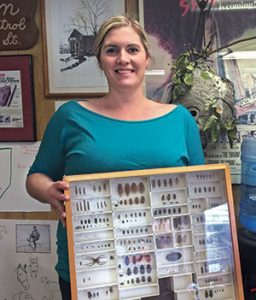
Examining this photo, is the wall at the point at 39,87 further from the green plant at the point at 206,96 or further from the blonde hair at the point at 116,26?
the blonde hair at the point at 116,26

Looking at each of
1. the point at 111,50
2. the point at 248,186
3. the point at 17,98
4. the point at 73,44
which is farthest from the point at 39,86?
the point at 248,186

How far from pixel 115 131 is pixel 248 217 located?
0.68 meters

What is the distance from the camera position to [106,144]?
1.28 m

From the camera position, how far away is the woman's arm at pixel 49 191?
1183 mm

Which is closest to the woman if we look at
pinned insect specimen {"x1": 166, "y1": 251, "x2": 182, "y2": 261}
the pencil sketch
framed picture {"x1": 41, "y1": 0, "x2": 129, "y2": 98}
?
pinned insect specimen {"x1": 166, "y1": 251, "x2": 182, "y2": 261}

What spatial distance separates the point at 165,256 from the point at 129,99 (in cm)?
47

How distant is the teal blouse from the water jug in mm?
400

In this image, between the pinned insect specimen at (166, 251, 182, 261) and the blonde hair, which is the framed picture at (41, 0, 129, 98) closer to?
the blonde hair

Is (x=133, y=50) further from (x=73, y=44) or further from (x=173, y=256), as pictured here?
(x=73, y=44)

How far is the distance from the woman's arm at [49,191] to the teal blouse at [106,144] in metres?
0.03

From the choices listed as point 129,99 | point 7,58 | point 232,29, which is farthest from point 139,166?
point 7,58

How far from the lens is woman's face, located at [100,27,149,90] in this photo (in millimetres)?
1300

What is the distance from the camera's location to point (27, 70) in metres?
2.01

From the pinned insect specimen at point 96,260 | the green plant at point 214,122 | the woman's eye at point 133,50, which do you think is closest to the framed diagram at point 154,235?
the pinned insect specimen at point 96,260
